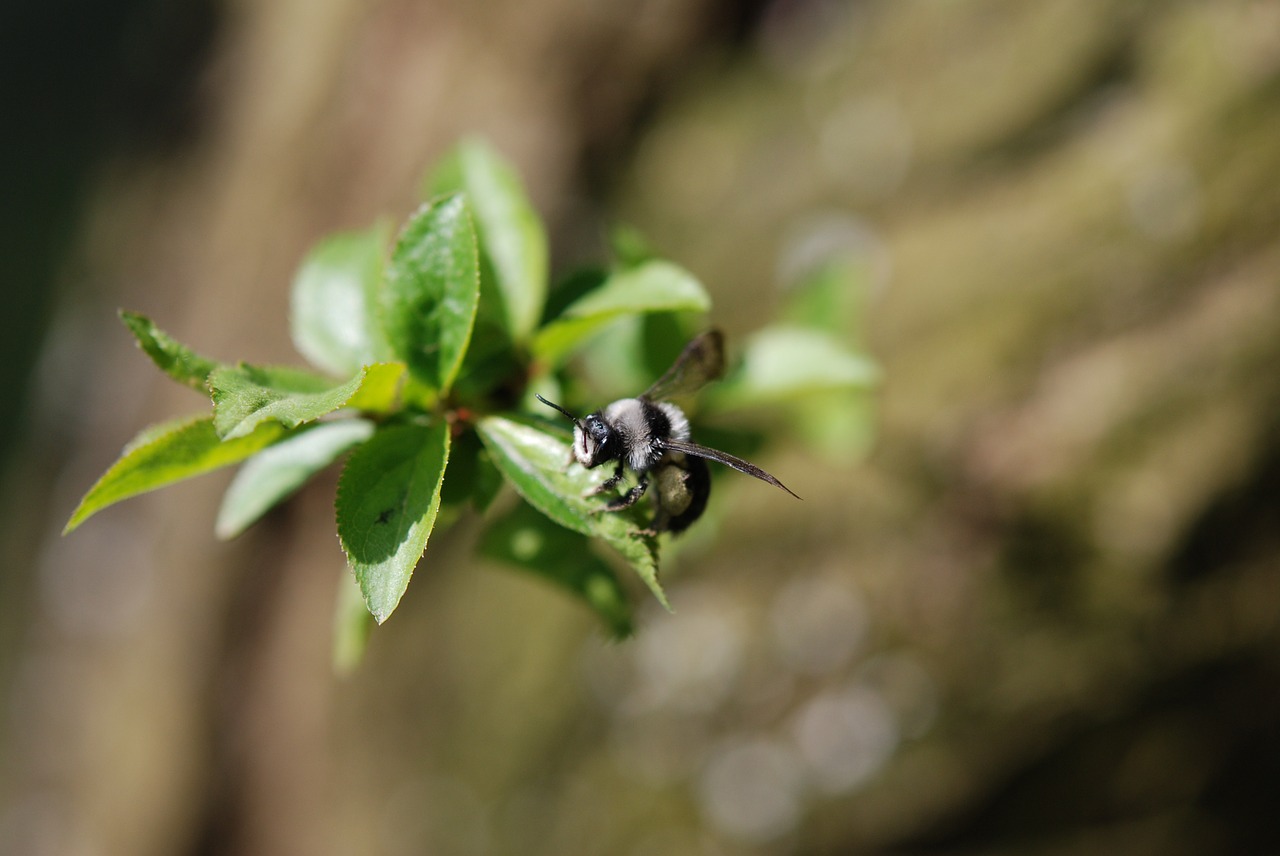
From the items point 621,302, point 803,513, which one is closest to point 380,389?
point 621,302

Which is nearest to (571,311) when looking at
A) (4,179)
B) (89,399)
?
(89,399)

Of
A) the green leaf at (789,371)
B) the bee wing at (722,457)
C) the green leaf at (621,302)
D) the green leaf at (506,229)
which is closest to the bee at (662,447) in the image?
the bee wing at (722,457)

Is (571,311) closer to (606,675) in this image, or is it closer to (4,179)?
(606,675)

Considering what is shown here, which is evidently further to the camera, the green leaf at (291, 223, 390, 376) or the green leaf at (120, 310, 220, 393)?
the green leaf at (291, 223, 390, 376)

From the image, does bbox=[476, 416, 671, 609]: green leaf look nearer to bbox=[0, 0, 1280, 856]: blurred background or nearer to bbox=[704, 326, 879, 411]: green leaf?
bbox=[0, 0, 1280, 856]: blurred background

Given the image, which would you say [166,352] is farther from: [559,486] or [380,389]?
[559,486]

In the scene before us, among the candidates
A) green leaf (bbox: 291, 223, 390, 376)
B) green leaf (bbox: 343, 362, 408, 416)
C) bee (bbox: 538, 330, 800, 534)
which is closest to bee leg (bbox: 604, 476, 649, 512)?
bee (bbox: 538, 330, 800, 534)
